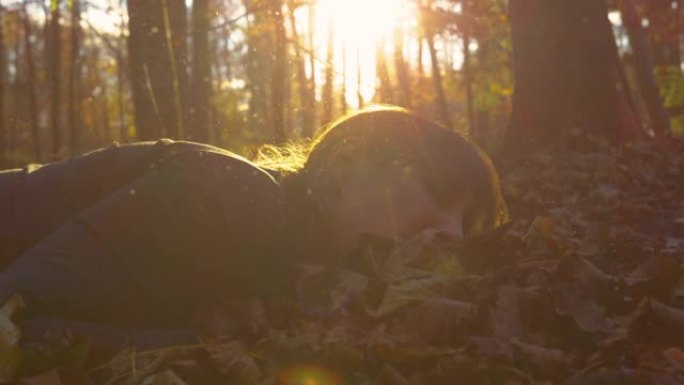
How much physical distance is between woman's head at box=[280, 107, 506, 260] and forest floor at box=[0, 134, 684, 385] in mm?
181

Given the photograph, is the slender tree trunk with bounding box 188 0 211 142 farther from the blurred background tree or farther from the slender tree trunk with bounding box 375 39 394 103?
the slender tree trunk with bounding box 375 39 394 103

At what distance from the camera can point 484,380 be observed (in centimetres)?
188

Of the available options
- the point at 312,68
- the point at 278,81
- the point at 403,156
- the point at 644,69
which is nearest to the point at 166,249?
the point at 403,156

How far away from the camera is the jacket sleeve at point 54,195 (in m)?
2.84

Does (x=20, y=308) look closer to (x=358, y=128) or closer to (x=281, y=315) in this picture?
(x=281, y=315)

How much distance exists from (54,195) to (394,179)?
1131 millimetres

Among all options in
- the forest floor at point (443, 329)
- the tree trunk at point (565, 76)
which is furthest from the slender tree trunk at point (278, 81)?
the forest floor at point (443, 329)

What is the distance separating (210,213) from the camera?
2441mm

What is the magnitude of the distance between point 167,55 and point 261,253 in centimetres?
540

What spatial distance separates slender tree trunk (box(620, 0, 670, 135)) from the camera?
10.2 meters

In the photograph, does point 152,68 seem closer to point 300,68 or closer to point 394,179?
point 300,68

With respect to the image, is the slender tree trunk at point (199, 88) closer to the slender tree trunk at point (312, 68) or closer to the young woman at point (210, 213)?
the slender tree trunk at point (312, 68)

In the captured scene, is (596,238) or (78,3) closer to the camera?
(596,238)

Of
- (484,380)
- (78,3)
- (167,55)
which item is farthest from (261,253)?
(78,3)
